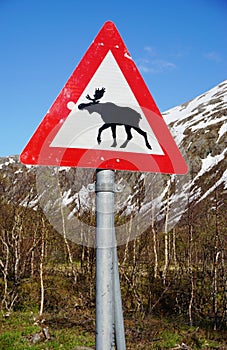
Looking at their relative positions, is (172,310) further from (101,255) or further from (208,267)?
(101,255)

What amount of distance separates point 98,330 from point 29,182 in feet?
33.3

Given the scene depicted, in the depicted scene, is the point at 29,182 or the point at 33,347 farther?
the point at 29,182

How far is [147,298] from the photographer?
38.0ft

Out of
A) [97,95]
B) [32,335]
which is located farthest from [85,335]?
[97,95]

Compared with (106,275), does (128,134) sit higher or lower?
higher

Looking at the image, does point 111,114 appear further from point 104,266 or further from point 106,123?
point 104,266

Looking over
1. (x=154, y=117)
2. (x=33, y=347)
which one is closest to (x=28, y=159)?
(x=154, y=117)

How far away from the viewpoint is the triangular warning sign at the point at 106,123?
6.38 feet

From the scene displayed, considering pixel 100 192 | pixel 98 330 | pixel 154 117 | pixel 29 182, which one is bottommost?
pixel 98 330

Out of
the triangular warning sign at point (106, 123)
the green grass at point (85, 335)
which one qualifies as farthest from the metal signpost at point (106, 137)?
the green grass at point (85, 335)

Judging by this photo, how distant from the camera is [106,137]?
1961 millimetres

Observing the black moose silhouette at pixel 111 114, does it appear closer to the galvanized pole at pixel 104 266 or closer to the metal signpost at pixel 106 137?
the metal signpost at pixel 106 137

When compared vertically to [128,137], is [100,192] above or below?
below

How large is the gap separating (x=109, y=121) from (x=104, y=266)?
0.76 m
